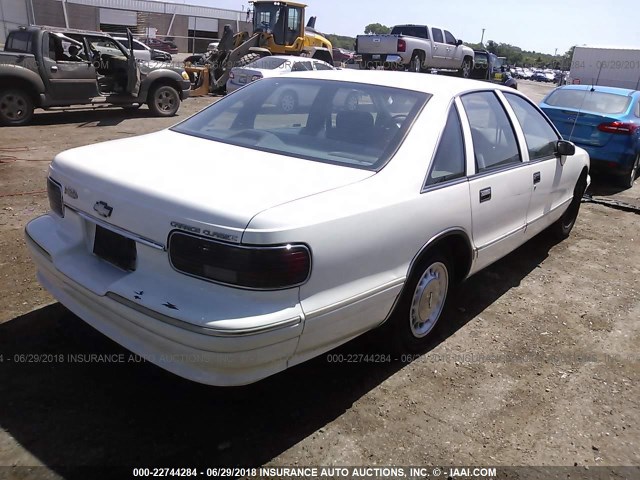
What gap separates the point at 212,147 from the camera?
3.12 m

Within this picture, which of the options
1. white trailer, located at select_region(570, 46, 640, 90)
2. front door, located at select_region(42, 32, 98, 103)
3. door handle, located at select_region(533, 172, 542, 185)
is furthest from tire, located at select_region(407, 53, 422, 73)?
door handle, located at select_region(533, 172, 542, 185)

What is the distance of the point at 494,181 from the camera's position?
11.8 feet

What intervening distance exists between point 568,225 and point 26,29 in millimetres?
10567

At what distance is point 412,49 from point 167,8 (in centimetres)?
3387

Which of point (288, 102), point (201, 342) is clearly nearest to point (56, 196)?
point (201, 342)

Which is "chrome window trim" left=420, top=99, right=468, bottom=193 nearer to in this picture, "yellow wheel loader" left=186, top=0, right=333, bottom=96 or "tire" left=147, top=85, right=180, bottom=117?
"tire" left=147, top=85, right=180, bottom=117

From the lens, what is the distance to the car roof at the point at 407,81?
3.45 meters

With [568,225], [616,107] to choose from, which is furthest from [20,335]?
[616,107]

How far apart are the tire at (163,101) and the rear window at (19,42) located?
2.67m

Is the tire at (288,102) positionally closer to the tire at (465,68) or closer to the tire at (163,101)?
the tire at (163,101)

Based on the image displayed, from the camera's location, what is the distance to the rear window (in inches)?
420

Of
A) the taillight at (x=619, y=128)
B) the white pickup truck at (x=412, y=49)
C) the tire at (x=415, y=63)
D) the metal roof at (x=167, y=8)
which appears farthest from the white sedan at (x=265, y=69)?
the metal roof at (x=167, y=8)

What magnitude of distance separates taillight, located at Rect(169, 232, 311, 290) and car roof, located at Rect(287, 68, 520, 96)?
166cm

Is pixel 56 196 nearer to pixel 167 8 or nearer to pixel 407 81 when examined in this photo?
pixel 407 81
